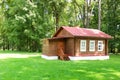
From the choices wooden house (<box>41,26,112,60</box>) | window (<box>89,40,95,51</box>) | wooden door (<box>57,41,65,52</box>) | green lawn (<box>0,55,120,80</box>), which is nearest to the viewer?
green lawn (<box>0,55,120,80</box>)

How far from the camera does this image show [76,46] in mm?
22391

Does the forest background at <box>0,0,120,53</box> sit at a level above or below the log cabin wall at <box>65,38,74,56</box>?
above

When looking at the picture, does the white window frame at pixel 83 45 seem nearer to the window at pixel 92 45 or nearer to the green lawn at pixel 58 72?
the window at pixel 92 45

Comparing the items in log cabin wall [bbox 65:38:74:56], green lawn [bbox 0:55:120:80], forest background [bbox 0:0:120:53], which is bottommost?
green lawn [bbox 0:55:120:80]

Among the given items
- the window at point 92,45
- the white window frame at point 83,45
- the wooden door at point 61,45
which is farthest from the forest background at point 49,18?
the white window frame at point 83,45

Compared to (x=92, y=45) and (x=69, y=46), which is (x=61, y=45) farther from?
(x=92, y=45)

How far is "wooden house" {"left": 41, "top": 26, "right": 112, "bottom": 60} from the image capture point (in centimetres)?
2236

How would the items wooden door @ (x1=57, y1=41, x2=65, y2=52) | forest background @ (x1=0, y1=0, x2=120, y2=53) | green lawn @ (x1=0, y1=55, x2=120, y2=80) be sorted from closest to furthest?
green lawn @ (x1=0, y1=55, x2=120, y2=80) → wooden door @ (x1=57, y1=41, x2=65, y2=52) → forest background @ (x1=0, y1=0, x2=120, y2=53)

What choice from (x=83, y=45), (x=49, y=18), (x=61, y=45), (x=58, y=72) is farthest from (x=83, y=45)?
(x=49, y=18)

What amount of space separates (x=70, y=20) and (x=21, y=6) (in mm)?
11410

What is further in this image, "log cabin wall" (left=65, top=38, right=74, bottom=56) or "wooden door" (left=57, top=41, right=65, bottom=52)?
"wooden door" (left=57, top=41, right=65, bottom=52)

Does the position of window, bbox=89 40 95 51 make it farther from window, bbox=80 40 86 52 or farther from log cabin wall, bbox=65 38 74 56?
log cabin wall, bbox=65 38 74 56

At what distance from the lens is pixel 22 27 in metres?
39.6

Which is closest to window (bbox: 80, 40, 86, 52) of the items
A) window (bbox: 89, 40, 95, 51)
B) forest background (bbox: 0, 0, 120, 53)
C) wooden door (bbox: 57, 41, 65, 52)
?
window (bbox: 89, 40, 95, 51)
